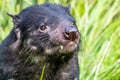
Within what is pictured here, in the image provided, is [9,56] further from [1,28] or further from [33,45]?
[1,28]

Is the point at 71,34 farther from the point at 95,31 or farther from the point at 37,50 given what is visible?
the point at 95,31

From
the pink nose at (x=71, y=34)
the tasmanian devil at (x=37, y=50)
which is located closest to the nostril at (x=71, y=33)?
the pink nose at (x=71, y=34)

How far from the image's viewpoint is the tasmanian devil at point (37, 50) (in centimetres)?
567

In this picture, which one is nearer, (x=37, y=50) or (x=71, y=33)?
(x=71, y=33)

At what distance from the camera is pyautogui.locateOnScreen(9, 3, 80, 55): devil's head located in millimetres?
5496

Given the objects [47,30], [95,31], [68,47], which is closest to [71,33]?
[68,47]

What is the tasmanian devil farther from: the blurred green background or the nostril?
the blurred green background

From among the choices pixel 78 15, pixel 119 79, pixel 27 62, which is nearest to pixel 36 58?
pixel 27 62

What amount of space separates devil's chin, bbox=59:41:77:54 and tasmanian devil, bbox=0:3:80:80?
0.06 m

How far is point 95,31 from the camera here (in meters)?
7.58

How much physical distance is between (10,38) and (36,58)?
32 centimetres

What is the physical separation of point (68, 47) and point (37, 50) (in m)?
0.35

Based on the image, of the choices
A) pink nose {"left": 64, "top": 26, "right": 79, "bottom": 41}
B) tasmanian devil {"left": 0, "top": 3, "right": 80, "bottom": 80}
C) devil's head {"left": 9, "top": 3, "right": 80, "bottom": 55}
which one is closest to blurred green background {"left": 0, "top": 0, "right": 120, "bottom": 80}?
tasmanian devil {"left": 0, "top": 3, "right": 80, "bottom": 80}

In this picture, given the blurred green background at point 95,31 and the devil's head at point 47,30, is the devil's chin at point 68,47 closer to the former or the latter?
the devil's head at point 47,30
